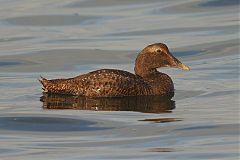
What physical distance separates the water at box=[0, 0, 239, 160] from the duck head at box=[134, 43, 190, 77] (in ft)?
1.36

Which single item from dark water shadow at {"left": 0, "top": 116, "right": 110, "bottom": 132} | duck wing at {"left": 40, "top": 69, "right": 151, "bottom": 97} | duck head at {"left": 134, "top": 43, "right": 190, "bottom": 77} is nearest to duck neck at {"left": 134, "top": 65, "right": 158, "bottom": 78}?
duck head at {"left": 134, "top": 43, "right": 190, "bottom": 77}

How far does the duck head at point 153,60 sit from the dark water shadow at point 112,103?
841 mm

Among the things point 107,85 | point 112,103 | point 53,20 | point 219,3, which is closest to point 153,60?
point 107,85

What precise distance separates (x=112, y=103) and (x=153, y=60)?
5.31 feet

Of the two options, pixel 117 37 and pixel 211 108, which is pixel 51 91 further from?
pixel 117 37

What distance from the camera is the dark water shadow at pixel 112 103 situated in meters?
17.6

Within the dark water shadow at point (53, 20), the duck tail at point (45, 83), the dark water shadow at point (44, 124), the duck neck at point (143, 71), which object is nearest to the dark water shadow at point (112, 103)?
the duck tail at point (45, 83)

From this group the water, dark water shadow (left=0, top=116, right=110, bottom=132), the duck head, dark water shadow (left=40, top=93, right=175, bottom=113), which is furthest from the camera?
the duck head

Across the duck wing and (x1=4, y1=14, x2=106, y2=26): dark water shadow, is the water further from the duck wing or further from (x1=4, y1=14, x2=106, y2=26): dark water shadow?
the duck wing

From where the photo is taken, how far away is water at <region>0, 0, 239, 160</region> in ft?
47.7

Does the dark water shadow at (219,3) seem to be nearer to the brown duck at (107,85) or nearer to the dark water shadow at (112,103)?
the brown duck at (107,85)

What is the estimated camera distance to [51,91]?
61.5 feet

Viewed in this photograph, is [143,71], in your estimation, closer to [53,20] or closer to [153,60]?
[153,60]

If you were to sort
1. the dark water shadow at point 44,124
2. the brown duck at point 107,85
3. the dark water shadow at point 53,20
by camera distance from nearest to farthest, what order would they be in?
the dark water shadow at point 44,124
the brown duck at point 107,85
the dark water shadow at point 53,20
